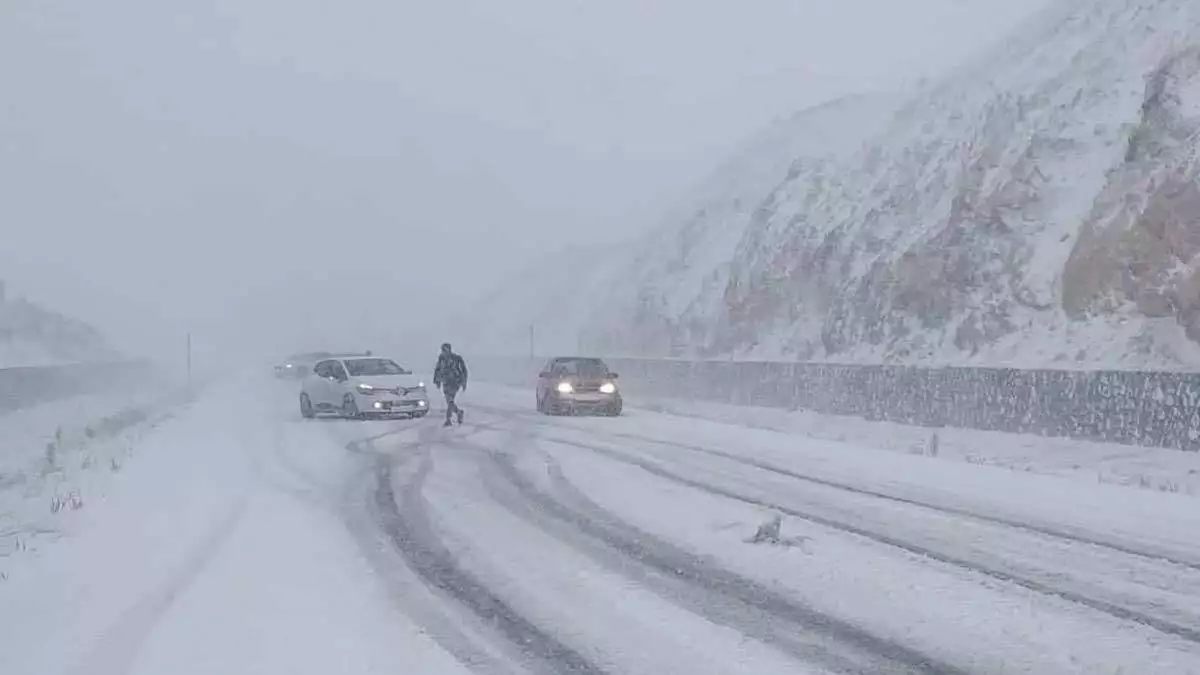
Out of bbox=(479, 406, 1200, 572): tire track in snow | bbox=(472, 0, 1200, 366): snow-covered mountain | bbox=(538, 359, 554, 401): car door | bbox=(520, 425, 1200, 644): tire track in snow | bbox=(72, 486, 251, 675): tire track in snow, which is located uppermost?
bbox=(472, 0, 1200, 366): snow-covered mountain

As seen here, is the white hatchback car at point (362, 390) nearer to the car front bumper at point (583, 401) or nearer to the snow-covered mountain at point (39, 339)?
the car front bumper at point (583, 401)

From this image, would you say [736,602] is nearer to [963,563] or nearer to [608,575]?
[608,575]

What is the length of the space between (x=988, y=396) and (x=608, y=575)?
43.5ft

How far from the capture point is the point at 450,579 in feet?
27.1

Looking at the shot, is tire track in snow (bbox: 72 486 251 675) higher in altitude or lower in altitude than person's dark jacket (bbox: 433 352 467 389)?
lower

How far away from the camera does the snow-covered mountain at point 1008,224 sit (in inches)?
878

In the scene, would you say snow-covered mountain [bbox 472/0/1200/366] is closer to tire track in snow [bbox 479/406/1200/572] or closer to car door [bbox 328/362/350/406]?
tire track in snow [bbox 479/406/1200/572]

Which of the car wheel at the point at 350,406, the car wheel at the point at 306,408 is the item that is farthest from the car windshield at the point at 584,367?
the car wheel at the point at 306,408

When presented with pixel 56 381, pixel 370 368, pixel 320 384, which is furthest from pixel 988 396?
pixel 56 381

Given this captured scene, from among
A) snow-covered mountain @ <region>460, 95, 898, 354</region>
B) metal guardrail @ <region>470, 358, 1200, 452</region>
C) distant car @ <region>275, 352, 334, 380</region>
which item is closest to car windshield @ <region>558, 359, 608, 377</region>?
metal guardrail @ <region>470, 358, 1200, 452</region>

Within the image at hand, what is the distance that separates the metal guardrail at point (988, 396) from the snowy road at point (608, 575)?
2.56m

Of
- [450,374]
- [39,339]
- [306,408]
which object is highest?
[39,339]

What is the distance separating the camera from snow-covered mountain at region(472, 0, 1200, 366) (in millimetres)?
22312

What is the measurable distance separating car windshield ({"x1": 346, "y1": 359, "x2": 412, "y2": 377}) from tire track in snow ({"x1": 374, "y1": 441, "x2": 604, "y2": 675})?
13.7 meters
